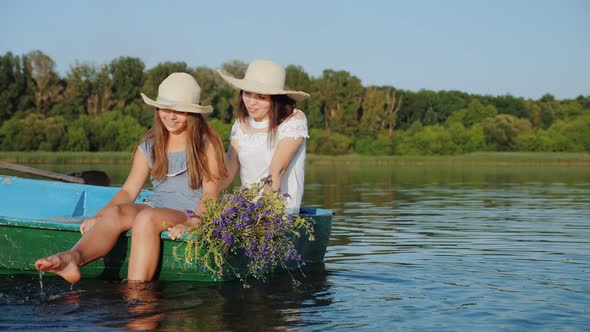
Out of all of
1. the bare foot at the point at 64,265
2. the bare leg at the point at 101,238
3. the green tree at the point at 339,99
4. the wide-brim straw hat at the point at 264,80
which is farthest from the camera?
the green tree at the point at 339,99

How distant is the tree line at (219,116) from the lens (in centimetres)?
5272

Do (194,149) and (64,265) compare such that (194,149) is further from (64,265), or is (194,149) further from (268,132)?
(64,265)

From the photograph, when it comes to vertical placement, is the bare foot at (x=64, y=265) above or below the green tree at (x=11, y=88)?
below

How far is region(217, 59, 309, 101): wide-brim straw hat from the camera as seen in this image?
612cm

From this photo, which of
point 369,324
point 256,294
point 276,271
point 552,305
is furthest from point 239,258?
point 552,305

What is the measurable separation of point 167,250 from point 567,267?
3.33 m

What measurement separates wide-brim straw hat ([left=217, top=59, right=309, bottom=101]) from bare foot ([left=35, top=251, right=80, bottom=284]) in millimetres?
1661

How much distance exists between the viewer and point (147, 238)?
18.0ft

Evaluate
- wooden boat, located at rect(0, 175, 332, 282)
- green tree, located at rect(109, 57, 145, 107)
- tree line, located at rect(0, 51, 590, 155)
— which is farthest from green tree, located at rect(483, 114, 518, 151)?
wooden boat, located at rect(0, 175, 332, 282)

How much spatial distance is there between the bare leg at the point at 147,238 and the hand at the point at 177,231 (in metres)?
0.05

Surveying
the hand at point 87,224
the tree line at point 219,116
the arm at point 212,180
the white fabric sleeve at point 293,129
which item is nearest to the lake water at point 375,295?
the hand at point 87,224

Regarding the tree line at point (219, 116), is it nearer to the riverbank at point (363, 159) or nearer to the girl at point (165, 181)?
the riverbank at point (363, 159)

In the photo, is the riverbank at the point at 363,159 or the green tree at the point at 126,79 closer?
the riverbank at the point at 363,159

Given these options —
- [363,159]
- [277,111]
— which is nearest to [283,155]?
[277,111]
